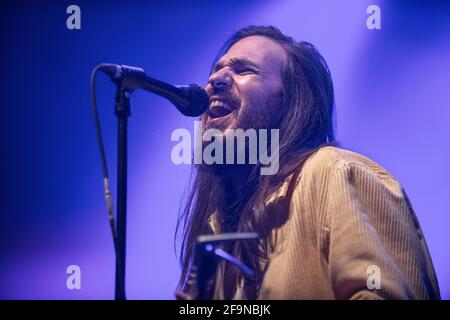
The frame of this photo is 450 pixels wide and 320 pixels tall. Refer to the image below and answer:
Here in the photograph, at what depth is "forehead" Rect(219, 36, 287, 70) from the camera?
204 cm

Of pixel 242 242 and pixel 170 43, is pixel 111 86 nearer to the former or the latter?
pixel 170 43

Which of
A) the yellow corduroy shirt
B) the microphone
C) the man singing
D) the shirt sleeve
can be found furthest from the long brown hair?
the microphone

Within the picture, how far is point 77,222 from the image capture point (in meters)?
1.97

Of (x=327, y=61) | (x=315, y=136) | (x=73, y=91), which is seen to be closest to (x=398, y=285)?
(x=315, y=136)

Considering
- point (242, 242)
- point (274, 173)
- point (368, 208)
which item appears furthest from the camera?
point (274, 173)

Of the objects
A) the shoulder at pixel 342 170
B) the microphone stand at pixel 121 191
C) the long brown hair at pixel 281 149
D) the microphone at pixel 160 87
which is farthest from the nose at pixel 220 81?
the microphone stand at pixel 121 191

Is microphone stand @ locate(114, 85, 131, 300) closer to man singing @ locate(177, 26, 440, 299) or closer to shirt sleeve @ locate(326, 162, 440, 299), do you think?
man singing @ locate(177, 26, 440, 299)

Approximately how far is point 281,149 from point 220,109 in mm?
252

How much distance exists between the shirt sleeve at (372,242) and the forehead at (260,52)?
571mm

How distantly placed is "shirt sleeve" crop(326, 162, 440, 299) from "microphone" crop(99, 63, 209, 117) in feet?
1.46

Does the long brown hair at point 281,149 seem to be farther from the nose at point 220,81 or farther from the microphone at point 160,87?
the microphone at point 160,87

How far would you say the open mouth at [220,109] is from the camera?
1.98m

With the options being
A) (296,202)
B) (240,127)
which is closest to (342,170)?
(296,202)

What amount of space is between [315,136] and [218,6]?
60cm
